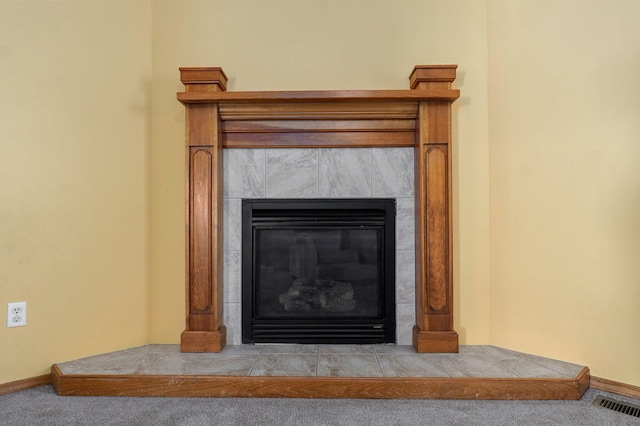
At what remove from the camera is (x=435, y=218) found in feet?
7.23

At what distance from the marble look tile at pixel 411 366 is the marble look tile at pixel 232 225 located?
42.5 inches

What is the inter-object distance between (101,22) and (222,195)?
118 cm

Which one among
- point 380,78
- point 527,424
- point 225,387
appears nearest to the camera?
point 527,424

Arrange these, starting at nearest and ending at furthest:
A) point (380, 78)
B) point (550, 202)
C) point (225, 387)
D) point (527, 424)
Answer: point (527, 424)
point (225, 387)
point (550, 202)
point (380, 78)

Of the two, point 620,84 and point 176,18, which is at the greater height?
point 176,18

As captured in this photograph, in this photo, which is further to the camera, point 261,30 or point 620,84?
point 261,30

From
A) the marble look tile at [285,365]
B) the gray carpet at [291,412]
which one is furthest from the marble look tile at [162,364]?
the marble look tile at [285,365]

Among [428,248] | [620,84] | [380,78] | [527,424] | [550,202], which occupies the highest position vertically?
[380,78]

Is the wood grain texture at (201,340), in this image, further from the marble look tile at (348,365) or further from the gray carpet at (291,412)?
the marble look tile at (348,365)

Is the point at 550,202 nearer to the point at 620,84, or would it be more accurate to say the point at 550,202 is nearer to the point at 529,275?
the point at 529,275

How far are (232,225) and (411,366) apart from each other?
130 cm

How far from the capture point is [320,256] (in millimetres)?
2439

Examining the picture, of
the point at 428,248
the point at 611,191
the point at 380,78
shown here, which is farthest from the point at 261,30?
the point at 611,191

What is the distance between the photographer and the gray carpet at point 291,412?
164 centimetres
